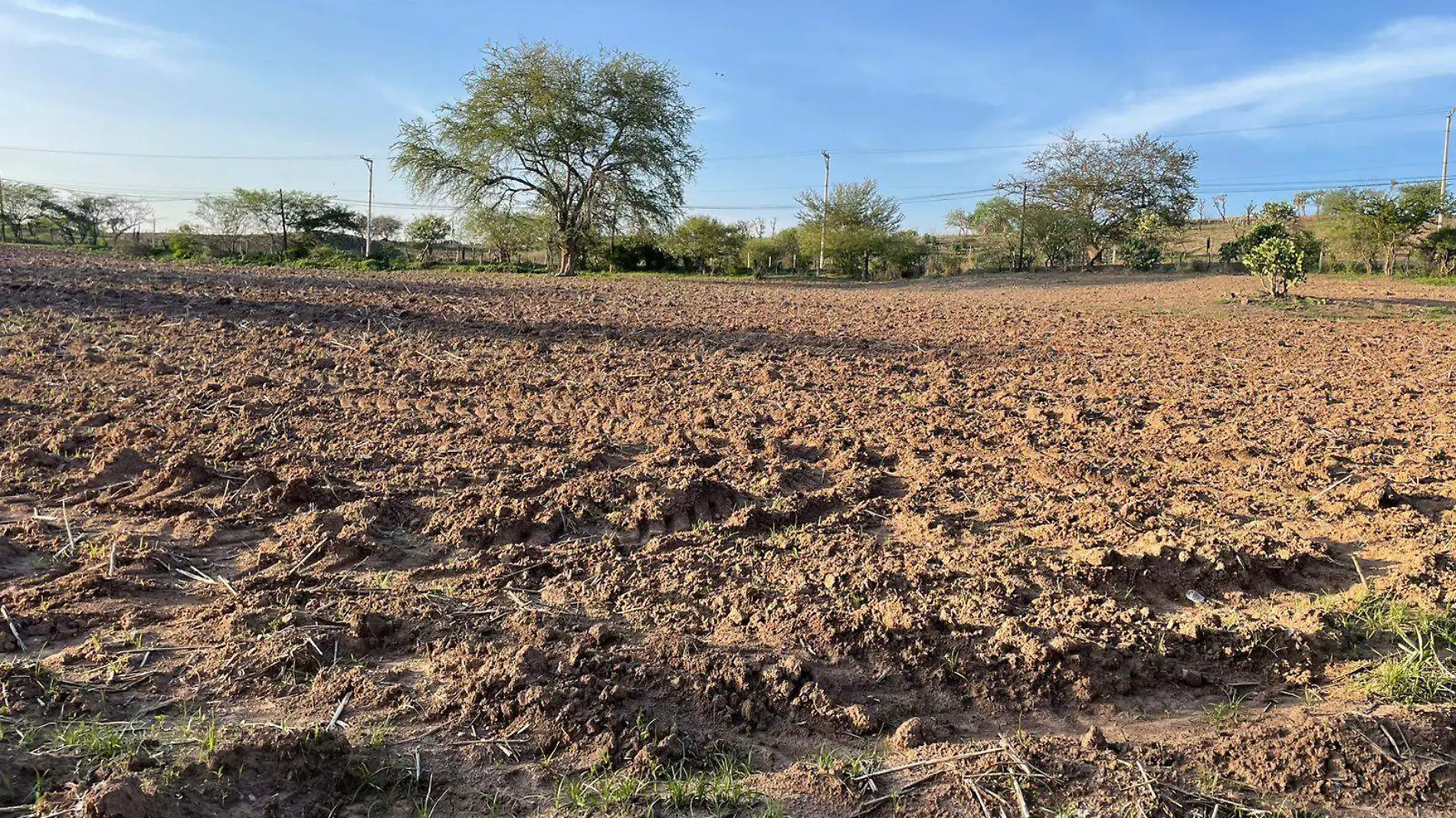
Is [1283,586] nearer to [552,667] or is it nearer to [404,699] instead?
[552,667]

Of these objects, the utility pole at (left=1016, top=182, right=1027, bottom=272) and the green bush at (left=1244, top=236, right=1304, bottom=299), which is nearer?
the green bush at (left=1244, top=236, right=1304, bottom=299)

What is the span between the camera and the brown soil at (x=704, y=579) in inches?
88.1

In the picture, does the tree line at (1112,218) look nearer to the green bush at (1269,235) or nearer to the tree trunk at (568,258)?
the green bush at (1269,235)

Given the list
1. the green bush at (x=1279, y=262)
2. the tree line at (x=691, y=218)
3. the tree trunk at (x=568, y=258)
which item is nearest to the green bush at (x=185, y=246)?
the tree line at (x=691, y=218)

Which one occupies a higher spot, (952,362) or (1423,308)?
(1423,308)

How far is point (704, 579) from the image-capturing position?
3359 mm

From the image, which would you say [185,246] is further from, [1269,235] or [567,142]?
[1269,235]

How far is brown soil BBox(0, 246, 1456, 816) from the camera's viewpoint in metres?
2.24

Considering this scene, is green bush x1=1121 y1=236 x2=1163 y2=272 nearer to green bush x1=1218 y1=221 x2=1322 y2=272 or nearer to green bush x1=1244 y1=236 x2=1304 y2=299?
green bush x1=1218 y1=221 x2=1322 y2=272

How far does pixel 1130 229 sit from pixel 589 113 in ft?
70.5

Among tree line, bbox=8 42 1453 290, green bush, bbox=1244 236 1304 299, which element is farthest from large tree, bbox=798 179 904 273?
green bush, bbox=1244 236 1304 299

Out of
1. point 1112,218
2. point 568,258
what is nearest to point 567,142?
point 568,258

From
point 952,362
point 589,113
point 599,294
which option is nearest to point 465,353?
point 952,362

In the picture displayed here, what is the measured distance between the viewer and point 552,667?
2.64 m
